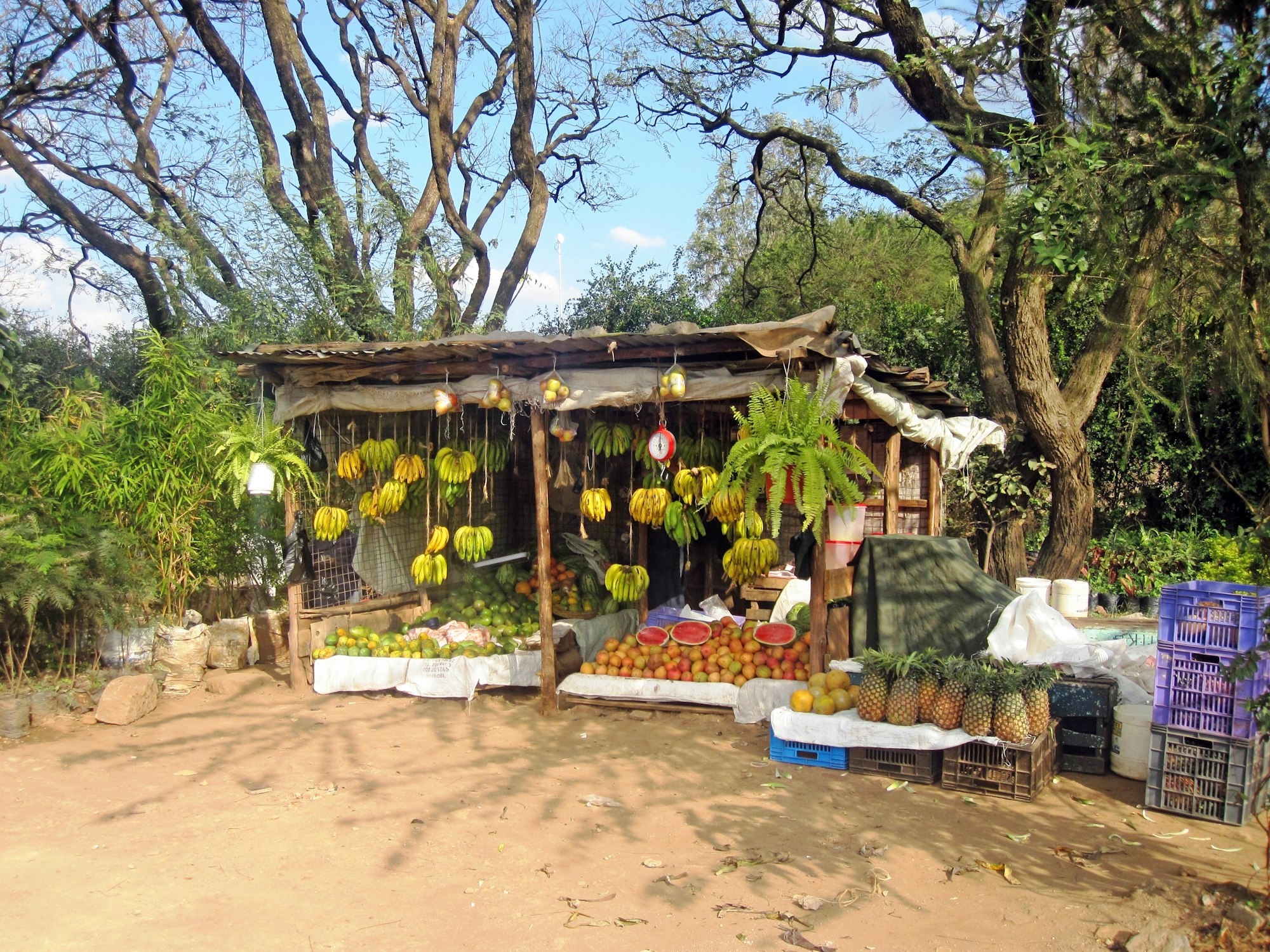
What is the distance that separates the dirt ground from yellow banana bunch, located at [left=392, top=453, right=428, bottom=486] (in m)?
2.27

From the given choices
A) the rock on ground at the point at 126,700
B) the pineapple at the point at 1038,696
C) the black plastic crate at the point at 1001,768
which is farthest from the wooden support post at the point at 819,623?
the rock on ground at the point at 126,700

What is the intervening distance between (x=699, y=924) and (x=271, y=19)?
13.1m

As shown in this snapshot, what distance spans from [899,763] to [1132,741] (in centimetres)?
146

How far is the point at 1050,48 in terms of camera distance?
879cm

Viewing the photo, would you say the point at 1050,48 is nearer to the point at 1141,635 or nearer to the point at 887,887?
the point at 1141,635

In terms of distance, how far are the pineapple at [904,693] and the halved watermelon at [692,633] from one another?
193 centimetres

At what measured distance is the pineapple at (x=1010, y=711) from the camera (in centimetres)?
524

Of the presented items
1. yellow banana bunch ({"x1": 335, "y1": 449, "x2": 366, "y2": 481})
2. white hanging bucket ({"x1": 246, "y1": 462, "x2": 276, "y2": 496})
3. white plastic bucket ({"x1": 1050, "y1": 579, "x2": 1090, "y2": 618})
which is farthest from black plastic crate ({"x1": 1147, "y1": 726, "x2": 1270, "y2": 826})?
white hanging bucket ({"x1": 246, "y1": 462, "x2": 276, "y2": 496})

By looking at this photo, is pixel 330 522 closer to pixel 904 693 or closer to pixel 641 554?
pixel 641 554

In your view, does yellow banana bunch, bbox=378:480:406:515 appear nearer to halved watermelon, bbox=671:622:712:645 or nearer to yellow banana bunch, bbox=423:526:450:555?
yellow banana bunch, bbox=423:526:450:555

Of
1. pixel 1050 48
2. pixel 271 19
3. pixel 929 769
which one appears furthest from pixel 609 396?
pixel 271 19

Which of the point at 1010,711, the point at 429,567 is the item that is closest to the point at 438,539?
the point at 429,567

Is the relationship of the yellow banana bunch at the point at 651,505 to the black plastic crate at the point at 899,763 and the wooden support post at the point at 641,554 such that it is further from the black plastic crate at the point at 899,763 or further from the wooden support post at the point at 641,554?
the black plastic crate at the point at 899,763

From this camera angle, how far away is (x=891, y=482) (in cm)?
873
